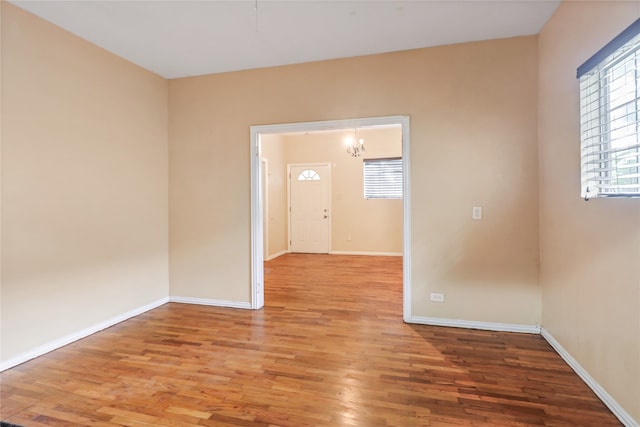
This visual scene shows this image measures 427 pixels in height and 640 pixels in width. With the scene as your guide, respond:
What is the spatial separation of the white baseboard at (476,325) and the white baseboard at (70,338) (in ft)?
9.78

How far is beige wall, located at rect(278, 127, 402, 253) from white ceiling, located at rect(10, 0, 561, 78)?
415cm

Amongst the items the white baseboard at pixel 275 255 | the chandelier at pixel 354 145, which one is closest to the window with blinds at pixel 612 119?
the chandelier at pixel 354 145

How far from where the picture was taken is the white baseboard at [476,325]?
3053 mm

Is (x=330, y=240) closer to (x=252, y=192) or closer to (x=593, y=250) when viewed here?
(x=252, y=192)

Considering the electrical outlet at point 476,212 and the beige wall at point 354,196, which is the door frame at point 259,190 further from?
the beige wall at point 354,196

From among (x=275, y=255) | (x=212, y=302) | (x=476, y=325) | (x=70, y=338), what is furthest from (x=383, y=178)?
(x=70, y=338)

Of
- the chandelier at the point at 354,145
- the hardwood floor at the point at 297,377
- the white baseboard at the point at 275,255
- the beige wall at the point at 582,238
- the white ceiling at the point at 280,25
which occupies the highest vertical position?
the white ceiling at the point at 280,25

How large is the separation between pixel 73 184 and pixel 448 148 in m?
3.56

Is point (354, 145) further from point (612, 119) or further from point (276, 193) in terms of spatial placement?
point (612, 119)

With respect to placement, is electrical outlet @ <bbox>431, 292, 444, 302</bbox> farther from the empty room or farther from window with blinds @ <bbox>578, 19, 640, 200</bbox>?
window with blinds @ <bbox>578, 19, 640, 200</bbox>

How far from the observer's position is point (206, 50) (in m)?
3.27

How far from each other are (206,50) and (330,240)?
5.25 meters

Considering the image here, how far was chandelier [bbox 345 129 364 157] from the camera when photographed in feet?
24.4

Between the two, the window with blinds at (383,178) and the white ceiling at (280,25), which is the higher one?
the white ceiling at (280,25)
